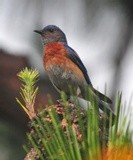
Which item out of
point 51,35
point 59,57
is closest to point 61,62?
point 59,57

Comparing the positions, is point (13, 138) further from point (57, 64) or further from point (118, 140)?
point (118, 140)

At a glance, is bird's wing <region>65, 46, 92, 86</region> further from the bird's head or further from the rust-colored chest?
the bird's head

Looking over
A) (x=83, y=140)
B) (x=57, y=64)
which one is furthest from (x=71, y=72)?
(x=83, y=140)

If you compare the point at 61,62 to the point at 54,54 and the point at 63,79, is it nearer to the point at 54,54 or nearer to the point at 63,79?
the point at 54,54

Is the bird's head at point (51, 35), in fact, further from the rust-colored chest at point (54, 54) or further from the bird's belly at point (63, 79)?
the bird's belly at point (63, 79)

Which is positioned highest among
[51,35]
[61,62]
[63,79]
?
[51,35]
